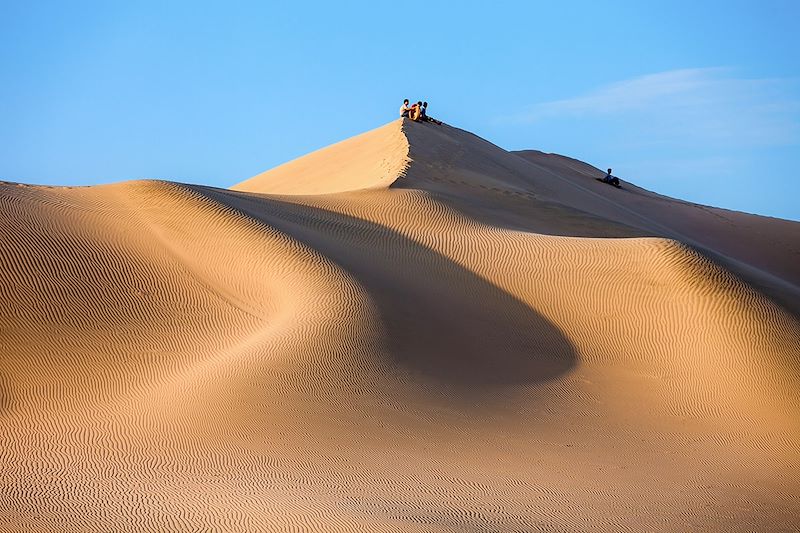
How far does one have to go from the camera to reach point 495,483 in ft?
28.5

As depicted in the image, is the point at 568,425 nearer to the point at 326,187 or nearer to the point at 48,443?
the point at 48,443

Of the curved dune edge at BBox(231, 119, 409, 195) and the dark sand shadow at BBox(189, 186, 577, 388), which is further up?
the curved dune edge at BBox(231, 119, 409, 195)

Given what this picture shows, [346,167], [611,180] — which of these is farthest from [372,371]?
[611,180]

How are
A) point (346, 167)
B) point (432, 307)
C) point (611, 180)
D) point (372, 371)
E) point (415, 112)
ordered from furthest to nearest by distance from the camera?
point (611, 180), point (415, 112), point (346, 167), point (432, 307), point (372, 371)

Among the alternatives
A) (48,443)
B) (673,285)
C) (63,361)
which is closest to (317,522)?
(48,443)

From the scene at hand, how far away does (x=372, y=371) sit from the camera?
10.9 m

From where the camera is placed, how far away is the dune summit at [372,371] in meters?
8.24

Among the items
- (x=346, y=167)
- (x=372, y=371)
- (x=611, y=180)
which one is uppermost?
(x=611, y=180)

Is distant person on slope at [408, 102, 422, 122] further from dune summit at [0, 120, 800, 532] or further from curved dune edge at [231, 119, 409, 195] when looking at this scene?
dune summit at [0, 120, 800, 532]

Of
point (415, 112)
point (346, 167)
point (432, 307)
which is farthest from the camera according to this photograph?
point (415, 112)

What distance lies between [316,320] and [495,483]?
357cm

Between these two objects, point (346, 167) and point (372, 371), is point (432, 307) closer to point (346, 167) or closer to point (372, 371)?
point (372, 371)

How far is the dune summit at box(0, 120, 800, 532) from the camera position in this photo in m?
8.24

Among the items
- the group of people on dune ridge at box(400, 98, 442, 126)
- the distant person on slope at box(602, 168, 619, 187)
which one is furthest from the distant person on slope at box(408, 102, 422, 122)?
the distant person on slope at box(602, 168, 619, 187)
